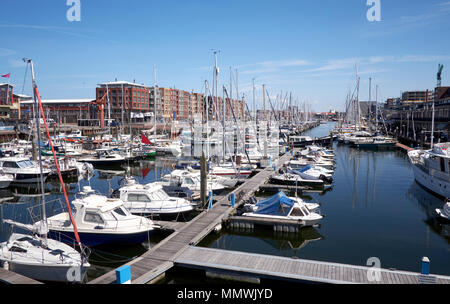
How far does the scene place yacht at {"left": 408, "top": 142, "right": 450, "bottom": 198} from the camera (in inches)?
1103

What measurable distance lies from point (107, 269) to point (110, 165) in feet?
113

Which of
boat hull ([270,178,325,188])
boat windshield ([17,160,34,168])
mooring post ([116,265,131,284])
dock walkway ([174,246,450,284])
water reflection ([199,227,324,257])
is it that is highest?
boat windshield ([17,160,34,168])

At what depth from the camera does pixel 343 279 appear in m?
13.2

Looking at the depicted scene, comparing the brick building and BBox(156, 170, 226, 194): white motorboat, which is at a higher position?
the brick building

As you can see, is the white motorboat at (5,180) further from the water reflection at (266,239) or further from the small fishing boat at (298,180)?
the small fishing boat at (298,180)

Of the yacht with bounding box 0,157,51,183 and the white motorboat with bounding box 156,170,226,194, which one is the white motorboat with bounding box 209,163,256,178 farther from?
the yacht with bounding box 0,157,51,183

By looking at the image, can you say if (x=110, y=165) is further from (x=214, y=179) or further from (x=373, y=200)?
(x=373, y=200)

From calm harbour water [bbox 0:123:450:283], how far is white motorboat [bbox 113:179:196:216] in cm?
→ 194

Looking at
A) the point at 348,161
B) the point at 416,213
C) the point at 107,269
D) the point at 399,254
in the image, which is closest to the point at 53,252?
the point at 107,269

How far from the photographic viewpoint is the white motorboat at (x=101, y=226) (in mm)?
17453

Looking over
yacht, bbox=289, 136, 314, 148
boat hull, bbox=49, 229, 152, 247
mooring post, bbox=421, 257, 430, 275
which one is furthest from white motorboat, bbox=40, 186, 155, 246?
yacht, bbox=289, 136, 314, 148

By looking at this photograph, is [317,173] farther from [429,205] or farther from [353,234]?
[353,234]

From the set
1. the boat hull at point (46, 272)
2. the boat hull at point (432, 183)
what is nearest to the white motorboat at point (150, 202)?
the boat hull at point (46, 272)

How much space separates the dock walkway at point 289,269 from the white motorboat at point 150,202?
605 centimetres
